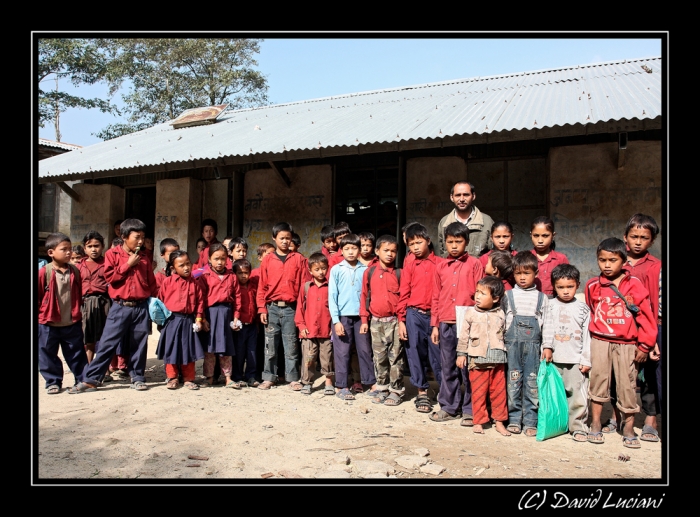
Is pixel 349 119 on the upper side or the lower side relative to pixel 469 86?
lower

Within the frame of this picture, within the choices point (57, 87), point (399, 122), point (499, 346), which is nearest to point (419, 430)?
point (499, 346)

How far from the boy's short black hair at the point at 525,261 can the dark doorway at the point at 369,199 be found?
3.27 m

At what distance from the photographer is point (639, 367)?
368 cm

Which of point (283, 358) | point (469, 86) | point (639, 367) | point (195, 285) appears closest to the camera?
point (639, 367)

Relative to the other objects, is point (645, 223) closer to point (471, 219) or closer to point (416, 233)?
point (471, 219)

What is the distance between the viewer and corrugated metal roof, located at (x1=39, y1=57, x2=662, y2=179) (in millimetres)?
5660

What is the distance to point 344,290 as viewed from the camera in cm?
491

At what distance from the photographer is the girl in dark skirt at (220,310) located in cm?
514

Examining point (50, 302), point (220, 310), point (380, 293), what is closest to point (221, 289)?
point (220, 310)

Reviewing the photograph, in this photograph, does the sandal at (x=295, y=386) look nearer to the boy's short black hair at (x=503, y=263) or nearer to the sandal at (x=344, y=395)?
the sandal at (x=344, y=395)

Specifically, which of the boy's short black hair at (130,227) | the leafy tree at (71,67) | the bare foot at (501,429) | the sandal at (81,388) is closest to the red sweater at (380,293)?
the bare foot at (501,429)

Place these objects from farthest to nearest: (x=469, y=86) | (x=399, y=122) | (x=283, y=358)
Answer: (x=469, y=86)
(x=399, y=122)
(x=283, y=358)

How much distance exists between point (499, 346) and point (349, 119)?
15.3ft

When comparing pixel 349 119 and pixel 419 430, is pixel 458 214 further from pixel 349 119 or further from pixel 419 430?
pixel 349 119
